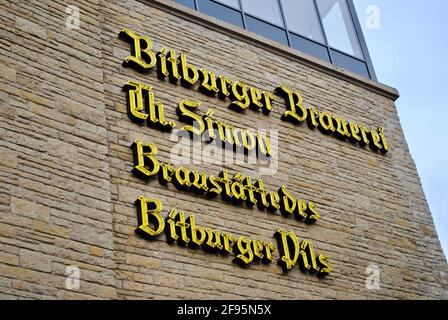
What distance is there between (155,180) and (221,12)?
14.6ft

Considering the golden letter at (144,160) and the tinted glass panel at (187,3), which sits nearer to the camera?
the golden letter at (144,160)

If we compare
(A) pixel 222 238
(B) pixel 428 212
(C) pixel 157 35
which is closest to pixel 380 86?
(B) pixel 428 212

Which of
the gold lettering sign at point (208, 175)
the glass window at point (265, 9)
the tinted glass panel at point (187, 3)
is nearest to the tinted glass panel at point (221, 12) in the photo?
the tinted glass panel at point (187, 3)

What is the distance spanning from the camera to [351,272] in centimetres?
1205

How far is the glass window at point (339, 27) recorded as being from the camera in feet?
50.8

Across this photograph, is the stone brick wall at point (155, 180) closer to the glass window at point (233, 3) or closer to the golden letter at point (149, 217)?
the golden letter at point (149, 217)

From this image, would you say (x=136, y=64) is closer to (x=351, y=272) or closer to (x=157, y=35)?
(x=157, y=35)

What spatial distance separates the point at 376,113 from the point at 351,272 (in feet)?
13.4

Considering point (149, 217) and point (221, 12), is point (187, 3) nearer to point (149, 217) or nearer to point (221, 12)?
point (221, 12)

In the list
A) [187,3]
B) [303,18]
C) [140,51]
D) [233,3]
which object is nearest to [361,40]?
[303,18]

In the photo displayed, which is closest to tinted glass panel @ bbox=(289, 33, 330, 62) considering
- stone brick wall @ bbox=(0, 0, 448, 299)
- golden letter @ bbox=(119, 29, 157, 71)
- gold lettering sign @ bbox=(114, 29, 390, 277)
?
stone brick wall @ bbox=(0, 0, 448, 299)

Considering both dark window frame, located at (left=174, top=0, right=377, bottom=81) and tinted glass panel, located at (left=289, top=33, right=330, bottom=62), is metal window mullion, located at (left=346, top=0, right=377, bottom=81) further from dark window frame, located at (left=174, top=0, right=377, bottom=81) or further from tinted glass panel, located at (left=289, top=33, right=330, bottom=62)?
tinted glass panel, located at (left=289, top=33, right=330, bottom=62)

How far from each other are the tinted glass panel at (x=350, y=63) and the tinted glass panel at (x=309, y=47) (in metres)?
0.22

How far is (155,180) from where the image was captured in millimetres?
10742
